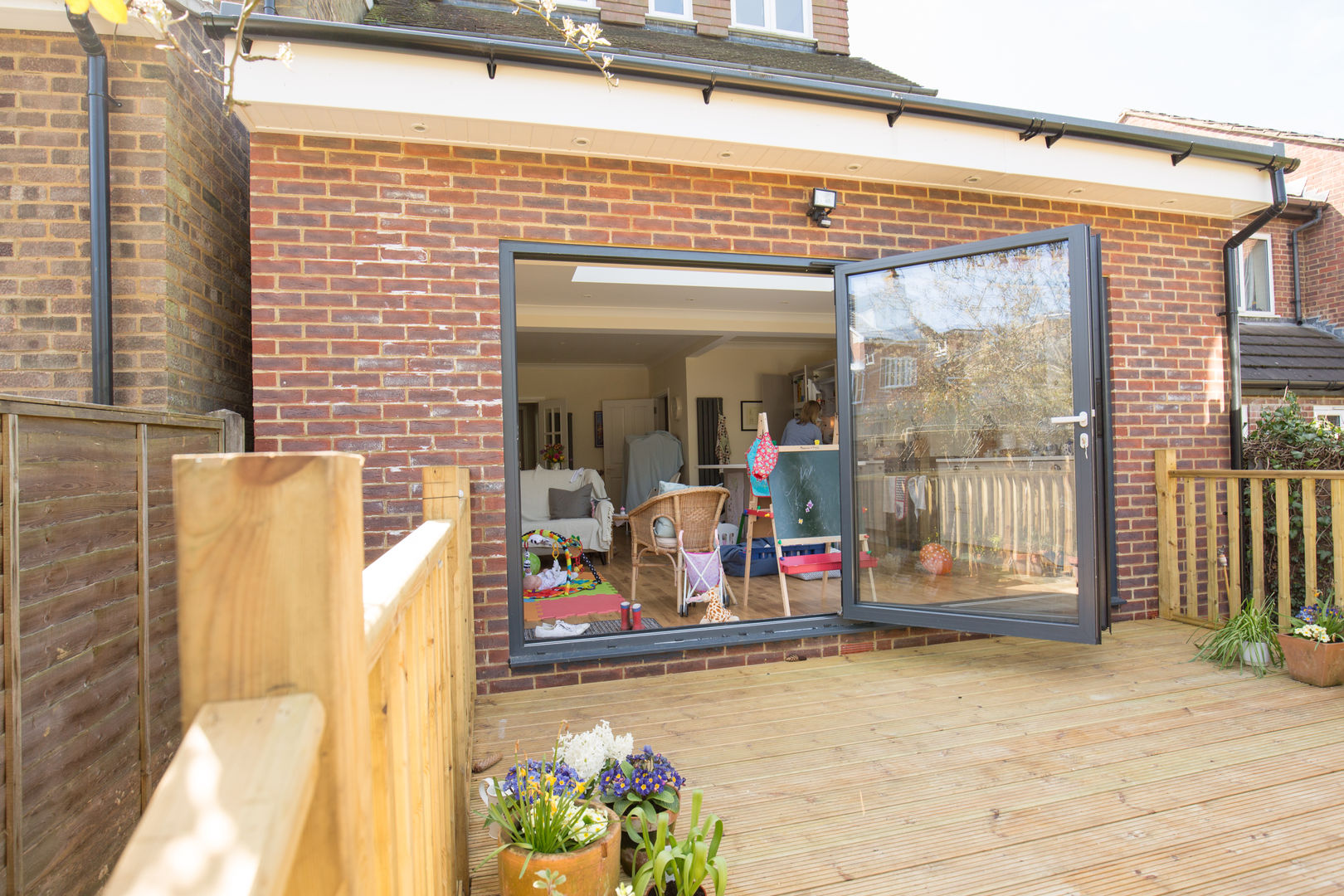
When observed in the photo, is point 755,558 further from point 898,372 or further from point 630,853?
point 630,853

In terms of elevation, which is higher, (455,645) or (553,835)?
(455,645)

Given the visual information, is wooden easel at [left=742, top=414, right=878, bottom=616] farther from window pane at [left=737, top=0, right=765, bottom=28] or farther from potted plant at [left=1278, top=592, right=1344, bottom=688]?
window pane at [left=737, top=0, right=765, bottom=28]

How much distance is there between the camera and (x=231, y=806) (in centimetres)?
40

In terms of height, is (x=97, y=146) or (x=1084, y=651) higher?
(x=97, y=146)

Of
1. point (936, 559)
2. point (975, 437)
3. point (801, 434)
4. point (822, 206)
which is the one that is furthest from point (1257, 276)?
point (822, 206)

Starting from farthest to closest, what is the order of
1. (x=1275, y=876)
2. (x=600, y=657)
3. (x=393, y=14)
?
(x=393, y=14) < (x=600, y=657) < (x=1275, y=876)

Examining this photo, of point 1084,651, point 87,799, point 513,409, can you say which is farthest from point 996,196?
point 87,799

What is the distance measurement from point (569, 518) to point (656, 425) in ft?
16.3

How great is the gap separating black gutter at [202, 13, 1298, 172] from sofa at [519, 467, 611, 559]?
13.4 feet

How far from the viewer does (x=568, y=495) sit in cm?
698

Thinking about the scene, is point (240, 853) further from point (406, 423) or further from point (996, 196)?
point (996, 196)

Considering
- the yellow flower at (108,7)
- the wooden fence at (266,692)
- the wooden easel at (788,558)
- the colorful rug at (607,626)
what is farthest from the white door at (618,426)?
the wooden fence at (266,692)

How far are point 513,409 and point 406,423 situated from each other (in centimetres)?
47

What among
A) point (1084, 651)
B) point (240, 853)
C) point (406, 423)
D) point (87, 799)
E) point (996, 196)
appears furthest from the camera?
point (996, 196)
